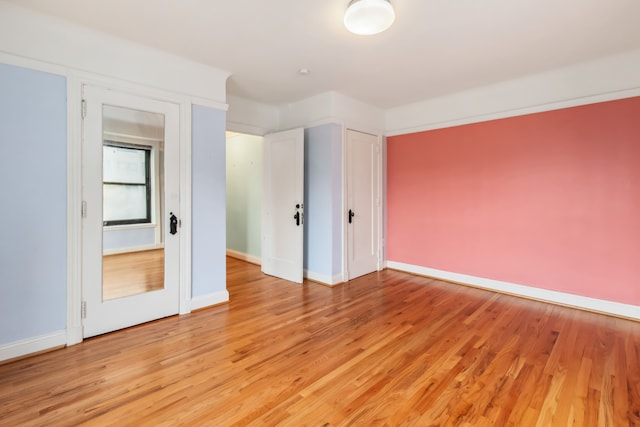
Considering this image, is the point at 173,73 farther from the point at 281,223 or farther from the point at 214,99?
the point at 281,223

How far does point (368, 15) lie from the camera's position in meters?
2.08

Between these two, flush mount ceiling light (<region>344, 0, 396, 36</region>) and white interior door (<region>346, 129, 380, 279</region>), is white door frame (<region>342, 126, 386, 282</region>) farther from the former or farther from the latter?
flush mount ceiling light (<region>344, 0, 396, 36</region>)

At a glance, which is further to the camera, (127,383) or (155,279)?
(155,279)

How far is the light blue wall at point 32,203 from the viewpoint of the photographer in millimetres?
2227

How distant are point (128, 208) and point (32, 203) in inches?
25.1

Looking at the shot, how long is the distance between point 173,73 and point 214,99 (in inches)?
17.5

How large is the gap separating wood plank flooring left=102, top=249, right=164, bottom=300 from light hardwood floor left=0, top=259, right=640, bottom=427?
0.36 m

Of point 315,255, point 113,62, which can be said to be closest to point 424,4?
→ point 113,62

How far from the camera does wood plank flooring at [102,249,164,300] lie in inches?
106

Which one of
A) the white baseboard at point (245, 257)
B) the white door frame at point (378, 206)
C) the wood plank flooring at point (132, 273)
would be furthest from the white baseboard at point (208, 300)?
the white baseboard at point (245, 257)

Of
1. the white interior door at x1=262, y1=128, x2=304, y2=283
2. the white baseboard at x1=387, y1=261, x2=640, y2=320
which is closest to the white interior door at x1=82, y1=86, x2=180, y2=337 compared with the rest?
the white interior door at x1=262, y1=128, x2=304, y2=283

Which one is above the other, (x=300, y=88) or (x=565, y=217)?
(x=300, y=88)

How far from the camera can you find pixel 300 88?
3.85 metres

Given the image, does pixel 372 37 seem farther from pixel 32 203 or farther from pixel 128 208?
pixel 32 203
